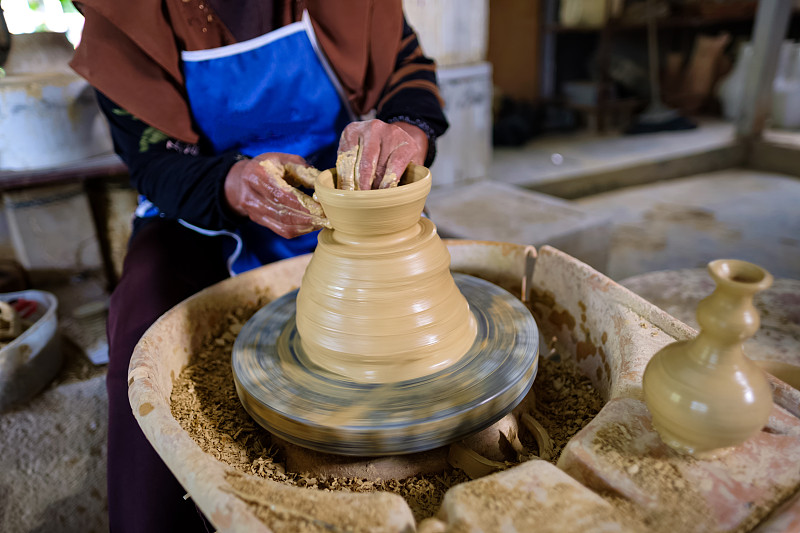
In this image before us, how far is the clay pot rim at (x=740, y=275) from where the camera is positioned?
704 mm

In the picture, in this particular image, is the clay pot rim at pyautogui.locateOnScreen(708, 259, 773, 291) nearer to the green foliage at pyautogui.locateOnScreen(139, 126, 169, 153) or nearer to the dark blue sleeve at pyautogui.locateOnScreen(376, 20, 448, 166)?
the dark blue sleeve at pyautogui.locateOnScreen(376, 20, 448, 166)

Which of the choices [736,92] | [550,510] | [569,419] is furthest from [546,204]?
[736,92]

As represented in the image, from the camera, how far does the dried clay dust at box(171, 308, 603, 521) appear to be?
101 centimetres

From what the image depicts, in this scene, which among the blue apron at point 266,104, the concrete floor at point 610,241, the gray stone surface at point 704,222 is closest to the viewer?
the blue apron at point 266,104

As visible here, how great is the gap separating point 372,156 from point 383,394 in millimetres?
467

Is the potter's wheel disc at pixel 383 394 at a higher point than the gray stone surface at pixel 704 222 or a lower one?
higher

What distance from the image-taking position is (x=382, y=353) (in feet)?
3.44

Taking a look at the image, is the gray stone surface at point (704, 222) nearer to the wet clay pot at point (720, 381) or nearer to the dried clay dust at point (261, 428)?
the dried clay dust at point (261, 428)

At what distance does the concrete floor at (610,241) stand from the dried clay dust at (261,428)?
1.00 metres

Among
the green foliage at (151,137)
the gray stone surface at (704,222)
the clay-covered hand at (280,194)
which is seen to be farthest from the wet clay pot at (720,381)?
the gray stone surface at (704,222)

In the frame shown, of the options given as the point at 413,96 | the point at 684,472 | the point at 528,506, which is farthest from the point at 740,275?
the point at 413,96

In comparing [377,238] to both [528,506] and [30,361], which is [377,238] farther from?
[30,361]

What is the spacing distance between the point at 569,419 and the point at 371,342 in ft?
1.49

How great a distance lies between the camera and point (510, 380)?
1039 millimetres
